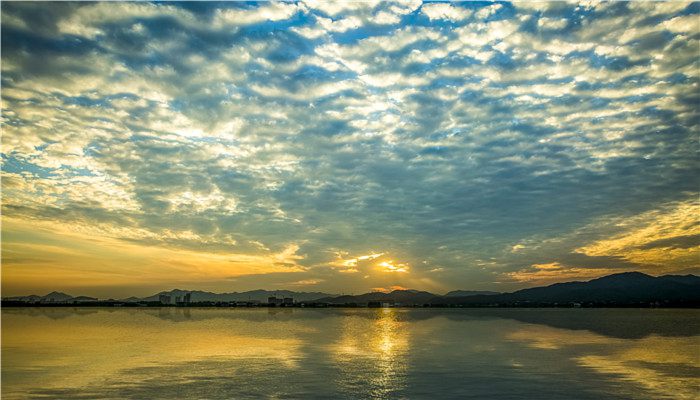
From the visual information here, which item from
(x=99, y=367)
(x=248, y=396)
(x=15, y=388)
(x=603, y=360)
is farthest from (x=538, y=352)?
(x=15, y=388)

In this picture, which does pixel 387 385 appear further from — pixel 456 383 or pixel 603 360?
pixel 603 360

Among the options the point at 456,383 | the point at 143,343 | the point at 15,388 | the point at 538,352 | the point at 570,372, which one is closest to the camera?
the point at 15,388

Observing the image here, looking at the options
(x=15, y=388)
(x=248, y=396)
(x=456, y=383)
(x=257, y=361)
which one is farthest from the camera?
(x=257, y=361)

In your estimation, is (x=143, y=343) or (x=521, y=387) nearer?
(x=521, y=387)

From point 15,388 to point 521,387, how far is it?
1124 inches

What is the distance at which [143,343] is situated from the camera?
186 feet

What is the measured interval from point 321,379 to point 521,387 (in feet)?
39.1

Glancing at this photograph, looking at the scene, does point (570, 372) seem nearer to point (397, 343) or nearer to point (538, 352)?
point (538, 352)

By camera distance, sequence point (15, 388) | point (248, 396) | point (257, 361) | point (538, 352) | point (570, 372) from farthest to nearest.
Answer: point (538, 352), point (257, 361), point (570, 372), point (15, 388), point (248, 396)

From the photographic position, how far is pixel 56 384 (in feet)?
95.6

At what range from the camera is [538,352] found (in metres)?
47.3

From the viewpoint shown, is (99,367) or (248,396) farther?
(99,367)

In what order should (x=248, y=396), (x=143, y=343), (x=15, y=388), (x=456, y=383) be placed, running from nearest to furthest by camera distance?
(x=248, y=396), (x=15, y=388), (x=456, y=383), (x=143, y=343)

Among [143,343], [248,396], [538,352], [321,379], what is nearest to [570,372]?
[538,352]
